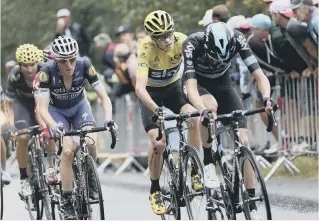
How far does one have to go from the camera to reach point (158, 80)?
13.5 meters

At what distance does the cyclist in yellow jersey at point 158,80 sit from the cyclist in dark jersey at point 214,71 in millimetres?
311

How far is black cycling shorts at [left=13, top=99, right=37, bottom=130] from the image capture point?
51.5 feet

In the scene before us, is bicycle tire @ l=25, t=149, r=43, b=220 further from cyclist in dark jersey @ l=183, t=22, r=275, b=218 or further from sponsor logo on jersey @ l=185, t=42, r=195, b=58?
sponsor logo on jersey @ l=185, t=42, r=195, b=58

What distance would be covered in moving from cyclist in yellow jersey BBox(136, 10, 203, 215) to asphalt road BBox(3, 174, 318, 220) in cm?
89

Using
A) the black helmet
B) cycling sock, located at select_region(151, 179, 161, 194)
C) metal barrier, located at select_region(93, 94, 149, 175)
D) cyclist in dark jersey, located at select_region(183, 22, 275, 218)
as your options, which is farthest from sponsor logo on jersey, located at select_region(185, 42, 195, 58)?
metal barrier, located at select_region(93, 94, 149, 175)

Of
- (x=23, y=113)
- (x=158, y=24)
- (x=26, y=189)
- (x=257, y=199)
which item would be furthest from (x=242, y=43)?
(x=23, y=113)

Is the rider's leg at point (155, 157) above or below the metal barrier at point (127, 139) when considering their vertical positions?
below

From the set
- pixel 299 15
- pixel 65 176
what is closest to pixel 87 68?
pixel 65 176

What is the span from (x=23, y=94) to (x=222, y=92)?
12.5 ft

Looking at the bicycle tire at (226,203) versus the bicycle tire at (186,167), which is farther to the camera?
the bicycle tire at (186,167)

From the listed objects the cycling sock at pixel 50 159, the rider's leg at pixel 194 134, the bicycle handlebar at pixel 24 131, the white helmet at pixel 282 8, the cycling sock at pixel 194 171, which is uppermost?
the white helmet at pixel 282 8

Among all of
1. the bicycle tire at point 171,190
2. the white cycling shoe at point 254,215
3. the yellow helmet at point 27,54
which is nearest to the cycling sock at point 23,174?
the yellow helmet at point 27,54

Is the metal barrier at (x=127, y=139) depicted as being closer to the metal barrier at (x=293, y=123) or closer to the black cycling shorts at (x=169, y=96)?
the metal barrier at (x=293, y=123)

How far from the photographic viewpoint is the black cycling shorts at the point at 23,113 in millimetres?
15711
